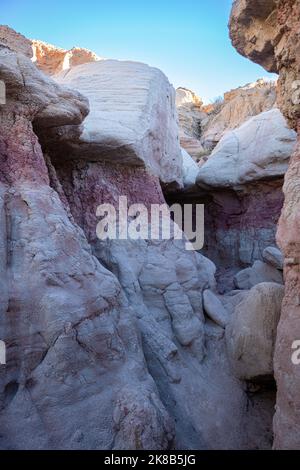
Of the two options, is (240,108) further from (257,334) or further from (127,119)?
(257,334)

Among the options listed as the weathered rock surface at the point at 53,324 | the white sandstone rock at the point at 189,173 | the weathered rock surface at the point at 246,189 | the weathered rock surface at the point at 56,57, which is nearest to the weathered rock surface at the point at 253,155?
the weathered rock surface at the point at 246,189

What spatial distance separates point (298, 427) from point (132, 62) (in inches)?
236

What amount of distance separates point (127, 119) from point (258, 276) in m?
3.29

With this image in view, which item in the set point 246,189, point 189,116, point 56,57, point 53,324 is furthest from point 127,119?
point 189,116

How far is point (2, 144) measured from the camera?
341 cm

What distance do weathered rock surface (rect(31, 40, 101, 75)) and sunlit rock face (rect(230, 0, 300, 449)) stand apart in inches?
326

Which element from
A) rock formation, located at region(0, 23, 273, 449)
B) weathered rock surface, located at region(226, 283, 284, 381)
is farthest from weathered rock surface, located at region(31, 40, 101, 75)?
weathered rock surface, located at region(226, 283, 284, 381)

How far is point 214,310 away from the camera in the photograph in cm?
480

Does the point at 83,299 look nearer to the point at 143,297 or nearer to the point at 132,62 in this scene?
the point at 143,297

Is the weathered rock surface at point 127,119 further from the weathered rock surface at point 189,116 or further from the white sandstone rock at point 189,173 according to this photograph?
the weathered rock surface at point 189,116

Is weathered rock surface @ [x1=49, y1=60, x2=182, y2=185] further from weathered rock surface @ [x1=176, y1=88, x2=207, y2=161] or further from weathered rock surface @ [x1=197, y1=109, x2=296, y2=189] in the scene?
weathered rock surface @ [x1=176, y1=88, x2=207, y2=161]

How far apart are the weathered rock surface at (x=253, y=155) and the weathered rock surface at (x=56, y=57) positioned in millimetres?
5241

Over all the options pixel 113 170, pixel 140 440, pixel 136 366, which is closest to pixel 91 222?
pixel 113 170

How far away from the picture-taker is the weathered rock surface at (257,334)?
12.5 feet
